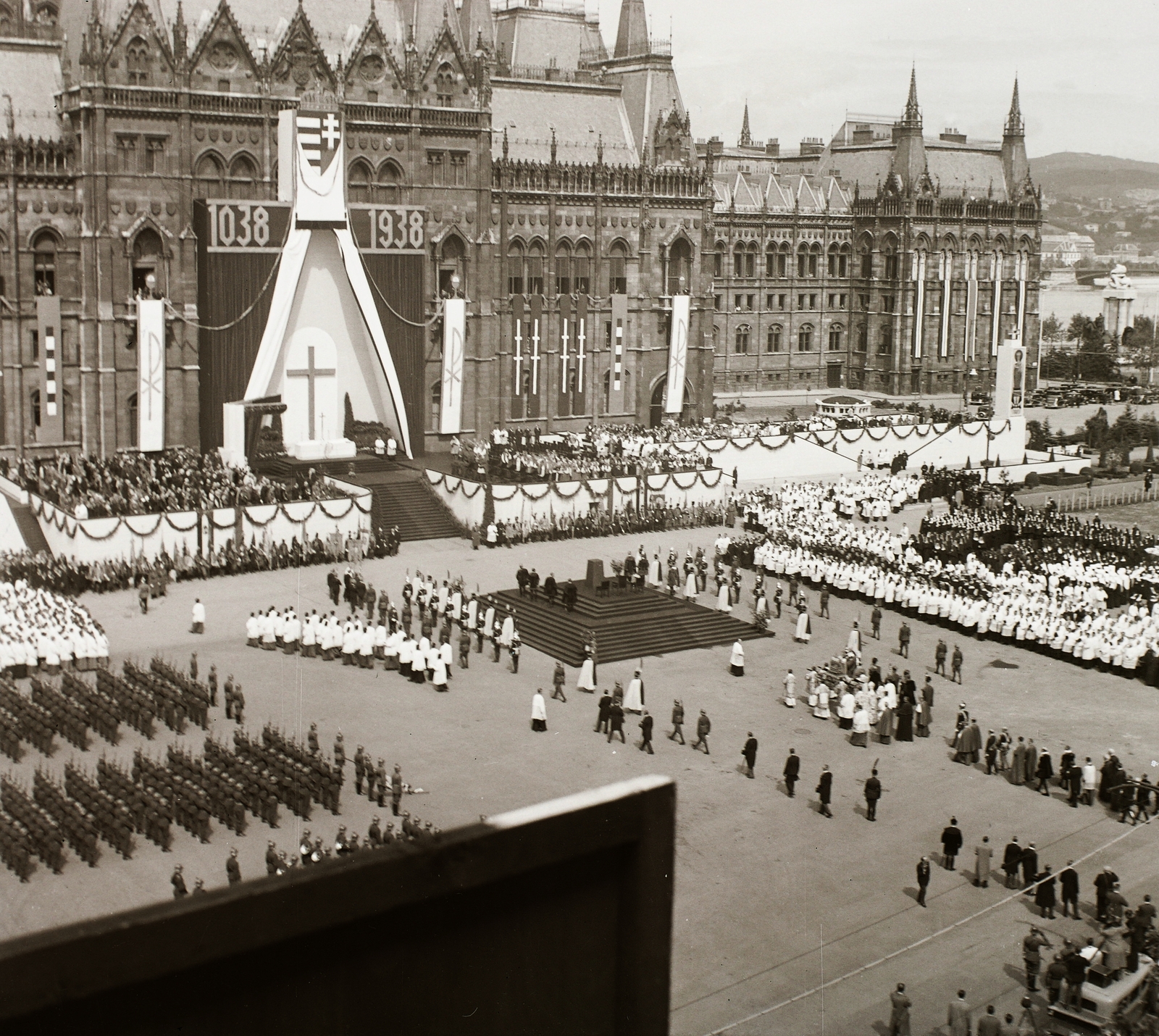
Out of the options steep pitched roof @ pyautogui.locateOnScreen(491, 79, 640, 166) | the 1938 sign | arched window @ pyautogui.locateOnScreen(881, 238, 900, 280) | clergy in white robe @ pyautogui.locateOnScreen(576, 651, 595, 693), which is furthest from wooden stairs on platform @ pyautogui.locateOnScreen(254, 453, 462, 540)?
arched window @ pyautogui.locateOnScreen(881, 238, 900, 280)

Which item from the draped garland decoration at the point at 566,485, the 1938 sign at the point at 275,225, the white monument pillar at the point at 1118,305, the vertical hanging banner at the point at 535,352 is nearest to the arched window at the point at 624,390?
the vertical hanging banner at the point at 535,352

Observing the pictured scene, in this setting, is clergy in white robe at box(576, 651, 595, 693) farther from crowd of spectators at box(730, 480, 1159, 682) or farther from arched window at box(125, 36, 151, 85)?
arched window at box(125, 36, 151, 85)

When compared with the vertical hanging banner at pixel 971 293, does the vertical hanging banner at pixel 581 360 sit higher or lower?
lower

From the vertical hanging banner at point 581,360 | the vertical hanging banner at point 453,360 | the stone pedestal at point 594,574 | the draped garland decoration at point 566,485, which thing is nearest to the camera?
the stone pedestal at point 594,574

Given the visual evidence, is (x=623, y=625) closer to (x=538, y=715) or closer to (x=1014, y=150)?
(x=538, y=715)

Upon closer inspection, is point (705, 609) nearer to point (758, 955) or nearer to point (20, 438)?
point (758, 955)

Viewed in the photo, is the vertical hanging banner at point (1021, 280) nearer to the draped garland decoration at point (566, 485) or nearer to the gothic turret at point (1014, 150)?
the gothic turret at point (1014, 150)
